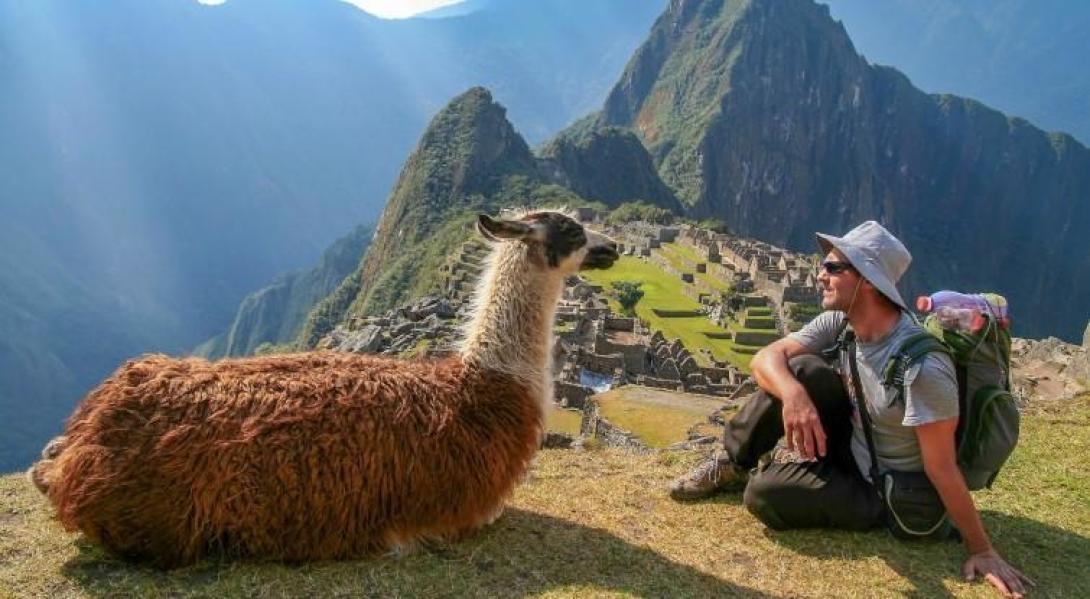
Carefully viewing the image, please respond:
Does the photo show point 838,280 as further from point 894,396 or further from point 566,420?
point 566,420

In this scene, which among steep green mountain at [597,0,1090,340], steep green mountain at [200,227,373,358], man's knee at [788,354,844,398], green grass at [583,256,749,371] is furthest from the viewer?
steep green mountain at [597,0,1090,340]

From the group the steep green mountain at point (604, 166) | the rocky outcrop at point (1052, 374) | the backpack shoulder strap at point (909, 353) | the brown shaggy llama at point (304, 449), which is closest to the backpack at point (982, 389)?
the backpack shoulder strap at point (909, 353)

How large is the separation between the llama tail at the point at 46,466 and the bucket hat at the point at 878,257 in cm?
341

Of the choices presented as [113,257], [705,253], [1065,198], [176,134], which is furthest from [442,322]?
[1065,198]

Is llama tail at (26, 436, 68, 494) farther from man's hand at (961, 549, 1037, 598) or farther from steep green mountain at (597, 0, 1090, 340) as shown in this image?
steep green mountain at (597, 0, 1090, 340)

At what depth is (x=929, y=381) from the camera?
299 centimetres

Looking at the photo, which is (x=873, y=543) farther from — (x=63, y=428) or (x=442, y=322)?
(x=442, y=322)

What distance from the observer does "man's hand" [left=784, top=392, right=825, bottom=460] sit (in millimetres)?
3201

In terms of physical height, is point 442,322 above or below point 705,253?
below

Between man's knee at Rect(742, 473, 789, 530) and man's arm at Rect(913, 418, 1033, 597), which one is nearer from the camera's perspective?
man's arm at Rect(913, 418, 1033, 597)

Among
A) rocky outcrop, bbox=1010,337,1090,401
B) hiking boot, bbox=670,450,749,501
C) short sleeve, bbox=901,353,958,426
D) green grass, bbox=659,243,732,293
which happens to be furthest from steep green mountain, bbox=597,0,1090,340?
short sleeve, bbox=901,353,958,426

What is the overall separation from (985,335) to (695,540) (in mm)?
1597

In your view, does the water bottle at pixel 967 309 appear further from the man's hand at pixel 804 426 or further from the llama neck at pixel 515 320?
the llama neck at pixel 515 320

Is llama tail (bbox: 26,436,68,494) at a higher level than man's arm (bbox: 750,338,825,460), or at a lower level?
lower
